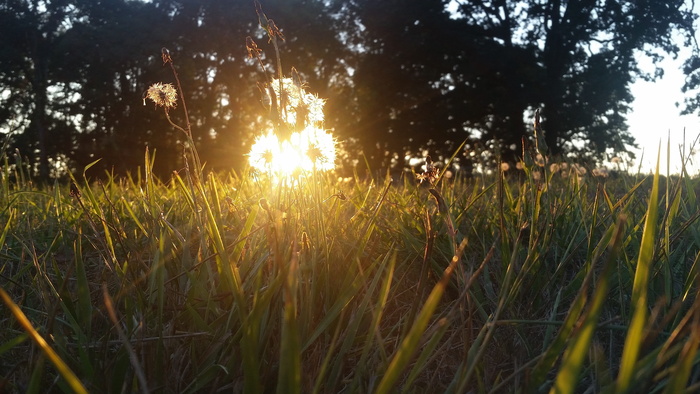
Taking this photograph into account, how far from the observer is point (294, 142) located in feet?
4.44

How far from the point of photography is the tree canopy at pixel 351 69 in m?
17.7

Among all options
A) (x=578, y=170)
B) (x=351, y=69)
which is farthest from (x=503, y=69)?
(x=578, y=170)

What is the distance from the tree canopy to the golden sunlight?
16.4 meters

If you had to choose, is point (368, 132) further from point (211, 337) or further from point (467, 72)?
point (211, 337)

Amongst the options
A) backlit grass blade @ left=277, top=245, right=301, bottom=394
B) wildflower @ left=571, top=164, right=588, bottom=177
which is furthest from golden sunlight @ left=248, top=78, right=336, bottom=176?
wildflower @ left=571, top=164, right=588, bottom=177

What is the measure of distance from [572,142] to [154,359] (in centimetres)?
1964

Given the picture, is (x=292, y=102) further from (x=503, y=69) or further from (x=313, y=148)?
(x=503, y=69)

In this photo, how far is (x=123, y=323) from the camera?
112 cm

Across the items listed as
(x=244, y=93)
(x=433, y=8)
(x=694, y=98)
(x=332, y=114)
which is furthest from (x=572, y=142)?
(x=244, y=93)

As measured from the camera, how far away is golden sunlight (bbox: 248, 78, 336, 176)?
129cm

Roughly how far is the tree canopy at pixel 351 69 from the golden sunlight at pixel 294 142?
16.4m

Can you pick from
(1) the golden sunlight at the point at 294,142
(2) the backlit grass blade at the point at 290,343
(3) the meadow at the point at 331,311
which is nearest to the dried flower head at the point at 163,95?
(3) the meadow at the point at 331,311

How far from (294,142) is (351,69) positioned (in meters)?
18.6

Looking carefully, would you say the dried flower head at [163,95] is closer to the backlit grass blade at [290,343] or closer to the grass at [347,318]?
the grass at [347,318]
